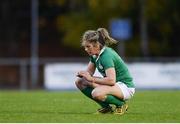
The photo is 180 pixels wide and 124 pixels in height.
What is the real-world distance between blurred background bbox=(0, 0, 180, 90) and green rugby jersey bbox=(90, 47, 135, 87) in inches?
1073

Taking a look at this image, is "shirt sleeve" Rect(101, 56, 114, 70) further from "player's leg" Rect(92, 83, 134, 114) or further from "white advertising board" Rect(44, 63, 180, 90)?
"white advertising board" Rect(44, 63, 180, 90)

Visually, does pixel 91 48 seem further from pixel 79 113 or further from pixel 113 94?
pixel 79 113

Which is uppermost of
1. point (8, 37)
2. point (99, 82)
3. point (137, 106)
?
point (99, 82)

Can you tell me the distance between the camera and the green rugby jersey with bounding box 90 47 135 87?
45.0 feet

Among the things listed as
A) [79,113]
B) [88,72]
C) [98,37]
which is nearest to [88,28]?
[79,113]

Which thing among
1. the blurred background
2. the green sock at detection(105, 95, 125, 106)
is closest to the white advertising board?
the blurred background

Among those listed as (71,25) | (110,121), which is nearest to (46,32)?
(71,25)

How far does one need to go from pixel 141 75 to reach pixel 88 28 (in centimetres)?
1334

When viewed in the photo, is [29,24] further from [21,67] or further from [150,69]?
[150,69]

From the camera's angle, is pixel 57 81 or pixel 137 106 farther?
pixel 57 81

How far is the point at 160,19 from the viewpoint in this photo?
47.1 meters

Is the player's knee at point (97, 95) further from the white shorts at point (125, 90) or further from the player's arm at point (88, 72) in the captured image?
the white shorts at point (125, 90)

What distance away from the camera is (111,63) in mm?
13688

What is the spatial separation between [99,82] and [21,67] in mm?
27130
